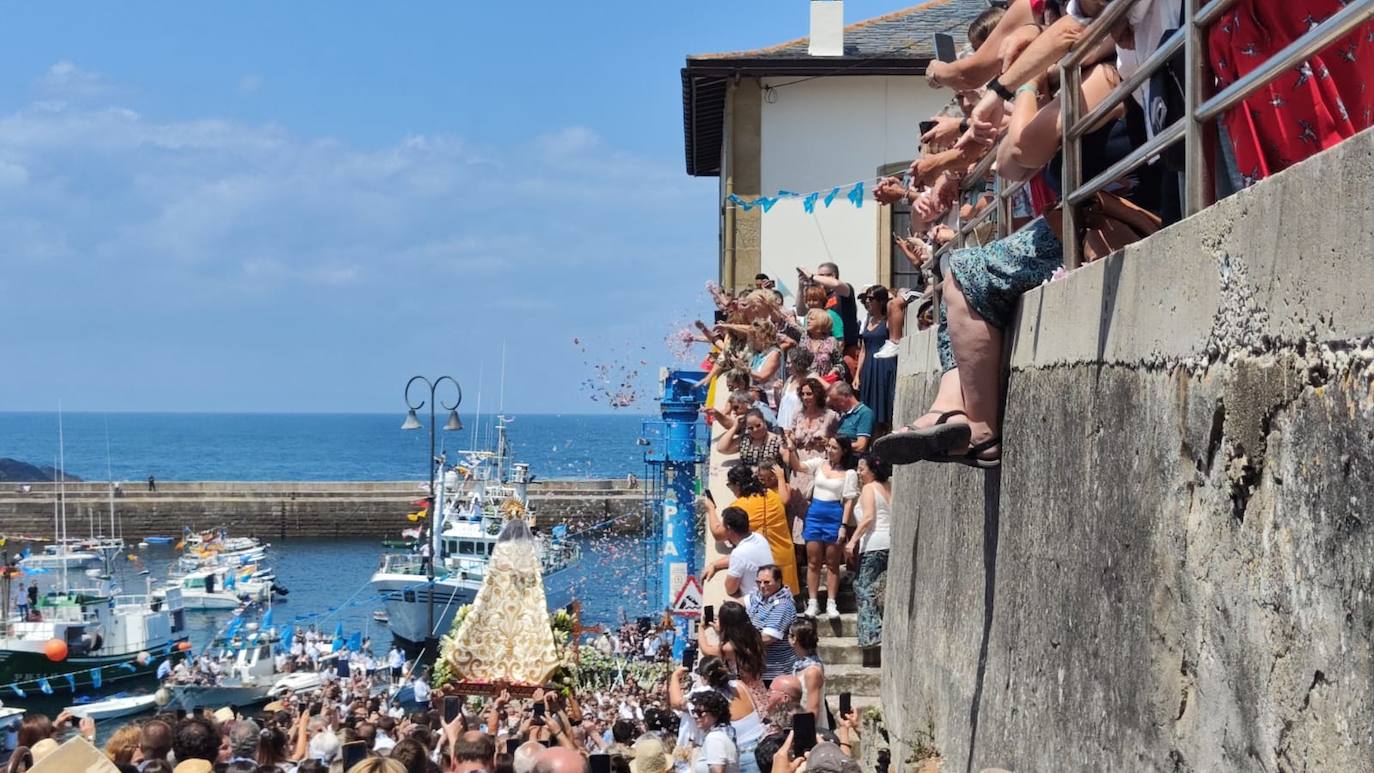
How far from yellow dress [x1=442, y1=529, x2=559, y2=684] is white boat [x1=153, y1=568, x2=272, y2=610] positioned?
49.4 metres

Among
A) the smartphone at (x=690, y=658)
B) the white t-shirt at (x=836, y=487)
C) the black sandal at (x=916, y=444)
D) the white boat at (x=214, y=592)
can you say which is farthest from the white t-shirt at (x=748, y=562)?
the white boat at (x=214, y=592)

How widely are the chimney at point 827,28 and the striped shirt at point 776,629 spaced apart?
600 inches

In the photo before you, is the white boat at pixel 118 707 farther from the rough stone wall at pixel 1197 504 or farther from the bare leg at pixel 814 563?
the rough stone wall at pixel 1197 504

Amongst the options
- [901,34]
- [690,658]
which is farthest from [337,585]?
[690,658]

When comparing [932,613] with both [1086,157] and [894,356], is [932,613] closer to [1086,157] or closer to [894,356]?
[1086,157]

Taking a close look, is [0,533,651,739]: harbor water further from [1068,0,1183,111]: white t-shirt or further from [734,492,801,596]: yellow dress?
[1068,0,1183,111]: white t-shirt

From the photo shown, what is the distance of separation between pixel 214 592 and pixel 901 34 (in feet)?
157

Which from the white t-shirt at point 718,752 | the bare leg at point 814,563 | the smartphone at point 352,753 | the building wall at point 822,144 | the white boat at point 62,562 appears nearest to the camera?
the smartphone at point 352,753

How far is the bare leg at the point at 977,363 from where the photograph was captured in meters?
5.55

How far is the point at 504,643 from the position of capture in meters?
16.2

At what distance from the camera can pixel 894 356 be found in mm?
10891

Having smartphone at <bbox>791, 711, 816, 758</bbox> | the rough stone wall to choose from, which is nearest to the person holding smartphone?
smartphone at <bbox>791, 711, 816, 758</bbox>

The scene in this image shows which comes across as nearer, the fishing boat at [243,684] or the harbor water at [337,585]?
the fishing boat at [243,684]

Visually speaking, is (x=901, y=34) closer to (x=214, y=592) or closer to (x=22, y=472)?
(x=214, y=592)
